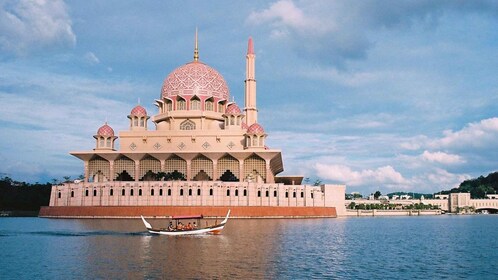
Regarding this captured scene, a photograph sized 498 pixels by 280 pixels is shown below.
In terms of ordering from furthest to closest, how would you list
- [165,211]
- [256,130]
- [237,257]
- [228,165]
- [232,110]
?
[232,110] → [228,165] → [256,130] → [165,211] → [237,257]

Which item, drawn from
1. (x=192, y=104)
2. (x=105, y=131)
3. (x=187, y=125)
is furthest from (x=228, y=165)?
(x=105, y=131)

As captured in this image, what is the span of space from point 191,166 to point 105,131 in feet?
45.5

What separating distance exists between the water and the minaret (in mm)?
50893

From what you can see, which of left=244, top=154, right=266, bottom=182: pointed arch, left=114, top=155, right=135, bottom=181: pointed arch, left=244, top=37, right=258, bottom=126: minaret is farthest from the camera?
left=244, top=37, right=258, bottom=126: minaret

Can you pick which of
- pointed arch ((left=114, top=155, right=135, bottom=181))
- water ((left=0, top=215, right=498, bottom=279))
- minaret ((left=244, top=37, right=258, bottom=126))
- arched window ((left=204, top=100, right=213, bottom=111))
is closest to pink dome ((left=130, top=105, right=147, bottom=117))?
pointed arch ((left=114, top=155, right=135, bottom=181))

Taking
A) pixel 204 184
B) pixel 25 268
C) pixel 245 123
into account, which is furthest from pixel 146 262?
pixel 245 123

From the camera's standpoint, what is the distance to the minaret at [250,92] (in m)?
95.9

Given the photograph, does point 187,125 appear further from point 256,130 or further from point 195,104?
point 256,130

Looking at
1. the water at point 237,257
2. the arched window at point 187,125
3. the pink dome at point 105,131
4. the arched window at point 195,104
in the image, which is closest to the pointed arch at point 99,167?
the pink dome at point 105,131

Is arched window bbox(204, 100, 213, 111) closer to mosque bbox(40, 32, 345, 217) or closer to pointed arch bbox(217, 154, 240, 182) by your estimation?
mosque bbox(40, 32, 345, 217)

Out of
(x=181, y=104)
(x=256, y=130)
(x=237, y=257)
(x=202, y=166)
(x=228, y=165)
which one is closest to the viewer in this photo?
(x=237, y=257)

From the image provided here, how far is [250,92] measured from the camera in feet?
316

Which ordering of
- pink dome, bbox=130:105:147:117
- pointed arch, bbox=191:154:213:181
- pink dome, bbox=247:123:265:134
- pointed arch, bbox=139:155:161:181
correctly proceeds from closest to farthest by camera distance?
1. pink dome, bbox=247:123:265:134
2. pointed arch, bbox=191:154:213:181
3. pointed arch, bbox=139:155:161:181
4. pink dome, bbox=130:105:147:117

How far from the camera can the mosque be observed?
244 ft
